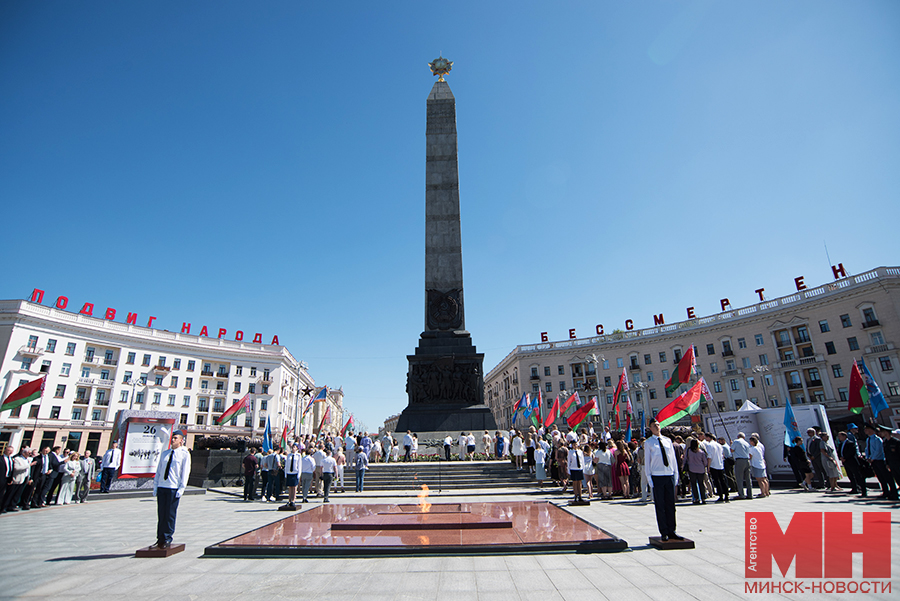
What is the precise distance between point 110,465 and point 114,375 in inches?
1687

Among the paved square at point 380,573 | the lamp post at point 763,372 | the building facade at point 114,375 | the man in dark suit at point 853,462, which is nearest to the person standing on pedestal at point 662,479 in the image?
the paved square at point 380,573

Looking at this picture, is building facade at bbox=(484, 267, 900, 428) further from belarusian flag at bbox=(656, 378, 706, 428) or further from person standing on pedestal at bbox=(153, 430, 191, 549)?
person standing on pedestal at bbox=(153, 430, 191, 549)

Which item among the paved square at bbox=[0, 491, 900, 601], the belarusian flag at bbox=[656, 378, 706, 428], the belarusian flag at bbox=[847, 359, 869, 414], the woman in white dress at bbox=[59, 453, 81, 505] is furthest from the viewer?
the belarusian flag at bbox=[847, 359, 869, 414]

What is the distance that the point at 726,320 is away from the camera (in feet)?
168

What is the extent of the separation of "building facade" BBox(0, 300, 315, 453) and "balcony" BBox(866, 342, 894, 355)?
5233 cm

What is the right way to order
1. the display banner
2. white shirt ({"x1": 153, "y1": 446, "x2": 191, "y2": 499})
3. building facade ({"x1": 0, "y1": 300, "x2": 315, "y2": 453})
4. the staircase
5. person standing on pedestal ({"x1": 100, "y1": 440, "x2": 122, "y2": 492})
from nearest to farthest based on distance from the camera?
1. white shirt ({"x1": 153, "y1": 446, "x2": 191, "y2": 499})
2. the staircase
3. the display banner
4. person standing on pedestal ({"x1": 100, "y1": 440, "x2": 122, "y2": 492})
5. building facade ({"x1": 0, "y1": 300, "x2": 315, "y2": 453})

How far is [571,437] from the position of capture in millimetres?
16969

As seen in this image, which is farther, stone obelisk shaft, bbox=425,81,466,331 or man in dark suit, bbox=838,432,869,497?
stone obelisk shaft, bbox=425,81,466,331

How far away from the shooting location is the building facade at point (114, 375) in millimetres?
43438

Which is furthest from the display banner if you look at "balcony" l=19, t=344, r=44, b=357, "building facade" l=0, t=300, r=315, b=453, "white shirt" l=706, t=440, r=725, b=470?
"balcony" l=19, t=344, r=44, b=357

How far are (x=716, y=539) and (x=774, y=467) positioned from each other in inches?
406

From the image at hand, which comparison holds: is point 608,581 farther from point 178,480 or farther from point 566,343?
point 566,343

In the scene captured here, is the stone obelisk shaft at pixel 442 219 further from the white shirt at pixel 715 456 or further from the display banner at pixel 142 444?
the white shirt at pixel 715 456

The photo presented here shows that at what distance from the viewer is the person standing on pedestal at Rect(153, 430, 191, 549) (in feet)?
22.0
